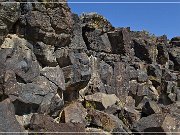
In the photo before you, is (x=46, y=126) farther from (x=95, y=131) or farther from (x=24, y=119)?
(x=95, y=131)

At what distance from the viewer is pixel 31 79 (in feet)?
43.6

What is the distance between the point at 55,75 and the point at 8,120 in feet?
13.0

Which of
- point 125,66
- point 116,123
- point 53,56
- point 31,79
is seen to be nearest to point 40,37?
point 53,56

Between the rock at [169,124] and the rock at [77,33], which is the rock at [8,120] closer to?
the rock at [169,124]

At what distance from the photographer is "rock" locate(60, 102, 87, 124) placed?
1349 cm

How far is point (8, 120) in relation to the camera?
10.9 metres

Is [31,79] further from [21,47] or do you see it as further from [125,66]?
[125,66]

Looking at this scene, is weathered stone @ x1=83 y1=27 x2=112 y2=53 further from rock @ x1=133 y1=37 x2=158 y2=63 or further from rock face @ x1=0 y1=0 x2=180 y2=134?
rock @ x1=133 y1=37 x2=158 y2=63

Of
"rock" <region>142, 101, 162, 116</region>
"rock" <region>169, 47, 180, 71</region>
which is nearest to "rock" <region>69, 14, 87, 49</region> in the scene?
"rock" <region>142, 101, 162, 116</region>

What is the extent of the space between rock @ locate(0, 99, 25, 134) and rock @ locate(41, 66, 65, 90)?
9.87 feet

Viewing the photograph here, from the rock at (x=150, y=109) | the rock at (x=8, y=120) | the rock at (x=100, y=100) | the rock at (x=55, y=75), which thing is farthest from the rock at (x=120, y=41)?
the rock at (x=8, y=120)

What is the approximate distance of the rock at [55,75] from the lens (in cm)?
1417

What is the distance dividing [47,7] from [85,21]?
7.03 meters

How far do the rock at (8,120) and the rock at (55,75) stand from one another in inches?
118
